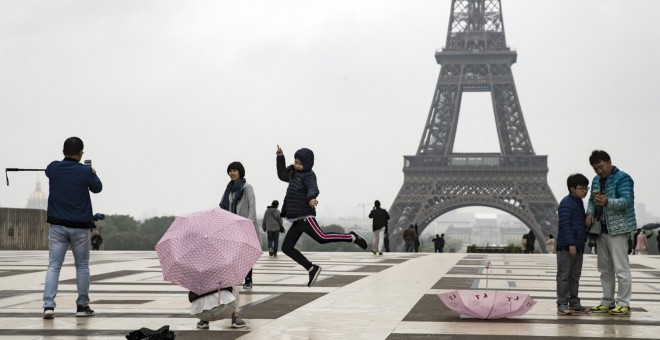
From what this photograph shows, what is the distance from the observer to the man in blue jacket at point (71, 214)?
8977 millimetres

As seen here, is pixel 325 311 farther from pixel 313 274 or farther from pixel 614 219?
pixel 614 219

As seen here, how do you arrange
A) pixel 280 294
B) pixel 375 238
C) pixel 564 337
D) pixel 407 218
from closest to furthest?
pixel 564 337
pixel 280 294
pixel 375 238
pixel 407 218

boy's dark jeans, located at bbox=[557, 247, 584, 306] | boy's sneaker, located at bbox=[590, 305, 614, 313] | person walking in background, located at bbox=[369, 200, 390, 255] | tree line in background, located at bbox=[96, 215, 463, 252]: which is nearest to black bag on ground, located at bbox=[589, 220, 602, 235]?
boy's dark jeans, located at bbox=[557, 247, 584, 306]

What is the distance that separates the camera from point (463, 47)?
73.9m

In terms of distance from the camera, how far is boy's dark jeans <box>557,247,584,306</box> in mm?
9391

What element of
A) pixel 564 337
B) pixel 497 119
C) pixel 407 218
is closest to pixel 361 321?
pixel 564 337

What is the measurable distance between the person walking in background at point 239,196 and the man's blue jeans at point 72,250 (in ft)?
7.97

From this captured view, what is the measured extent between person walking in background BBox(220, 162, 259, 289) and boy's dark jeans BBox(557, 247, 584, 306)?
368cm

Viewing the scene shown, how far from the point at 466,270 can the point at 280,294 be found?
22.2ft

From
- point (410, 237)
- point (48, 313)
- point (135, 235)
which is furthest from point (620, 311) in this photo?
point (135, 235)

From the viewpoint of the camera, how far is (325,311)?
919 cm

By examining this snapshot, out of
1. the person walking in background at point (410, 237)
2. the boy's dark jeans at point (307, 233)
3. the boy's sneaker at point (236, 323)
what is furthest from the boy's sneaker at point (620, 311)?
the person walking in background at point (410, 237)

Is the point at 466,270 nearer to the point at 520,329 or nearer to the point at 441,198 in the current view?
the point at 520,329

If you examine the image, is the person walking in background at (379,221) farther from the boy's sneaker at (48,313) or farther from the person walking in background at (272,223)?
the boy's sneaker at (48,313)
